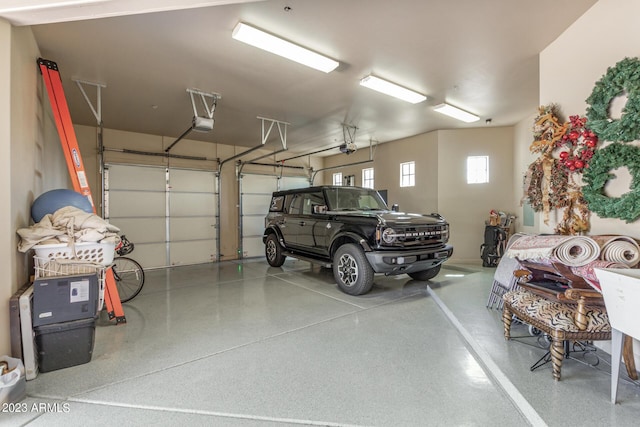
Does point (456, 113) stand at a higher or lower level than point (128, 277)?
higher

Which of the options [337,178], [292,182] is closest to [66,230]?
[292,182]

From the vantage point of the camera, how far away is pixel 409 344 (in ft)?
8.76

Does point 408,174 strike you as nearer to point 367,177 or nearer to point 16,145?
point 367,177

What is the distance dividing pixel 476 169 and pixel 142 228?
8.30m

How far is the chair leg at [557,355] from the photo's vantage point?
2.00 metres

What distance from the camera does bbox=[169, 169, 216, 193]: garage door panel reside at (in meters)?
7.20

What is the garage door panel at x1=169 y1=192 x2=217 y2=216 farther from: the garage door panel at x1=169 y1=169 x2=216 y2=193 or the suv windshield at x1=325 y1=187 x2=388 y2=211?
the suv windshield at x1=325 y1=187 x2=388 y2=211

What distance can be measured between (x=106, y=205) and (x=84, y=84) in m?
3.05

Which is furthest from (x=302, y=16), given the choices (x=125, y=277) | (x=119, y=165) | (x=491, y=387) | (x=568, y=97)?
(x=119, y=165)

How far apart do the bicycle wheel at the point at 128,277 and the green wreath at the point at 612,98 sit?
5774 millimetres

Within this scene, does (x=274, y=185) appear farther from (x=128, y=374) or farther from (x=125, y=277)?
(x=128, y=374)

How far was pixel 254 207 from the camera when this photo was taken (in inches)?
336

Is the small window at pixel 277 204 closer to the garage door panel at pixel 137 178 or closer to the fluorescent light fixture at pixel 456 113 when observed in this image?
the garage door panel at pixel 137 178

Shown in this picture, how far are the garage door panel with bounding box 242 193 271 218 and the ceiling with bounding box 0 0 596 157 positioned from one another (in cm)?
311
